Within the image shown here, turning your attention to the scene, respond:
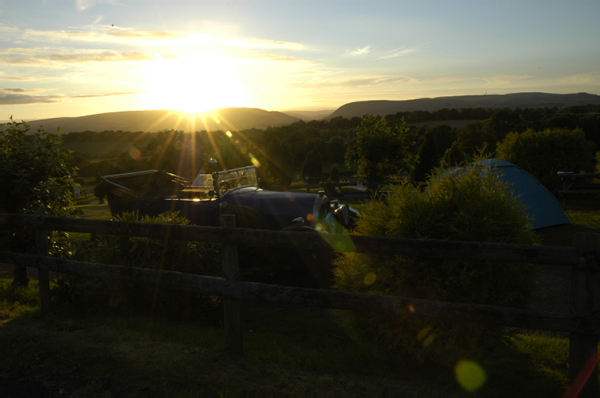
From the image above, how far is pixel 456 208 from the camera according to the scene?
3.51 meters

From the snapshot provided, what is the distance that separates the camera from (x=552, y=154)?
1864cm

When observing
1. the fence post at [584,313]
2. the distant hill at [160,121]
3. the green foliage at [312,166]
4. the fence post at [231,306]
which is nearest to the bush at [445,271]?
the fence post at [584,313]

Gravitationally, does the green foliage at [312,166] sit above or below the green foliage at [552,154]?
below

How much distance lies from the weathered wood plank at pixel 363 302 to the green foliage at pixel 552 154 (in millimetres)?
18546

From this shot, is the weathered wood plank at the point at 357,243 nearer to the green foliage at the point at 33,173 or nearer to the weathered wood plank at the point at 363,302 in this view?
the weathered wood plank at the point at 363,302

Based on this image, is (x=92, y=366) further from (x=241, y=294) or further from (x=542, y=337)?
(x=542, y=337)

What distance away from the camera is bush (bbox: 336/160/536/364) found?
Answer: 3254 mm

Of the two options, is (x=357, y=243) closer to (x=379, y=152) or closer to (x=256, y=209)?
(x=256, y=209)

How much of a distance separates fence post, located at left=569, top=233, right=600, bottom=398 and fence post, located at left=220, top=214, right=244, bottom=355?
2.61 m

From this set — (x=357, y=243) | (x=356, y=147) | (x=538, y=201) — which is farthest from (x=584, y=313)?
(x=356, y=147)

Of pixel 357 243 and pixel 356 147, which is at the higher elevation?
pixel 356 147

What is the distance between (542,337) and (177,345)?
13.3ft

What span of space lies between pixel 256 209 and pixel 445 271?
14.3ft

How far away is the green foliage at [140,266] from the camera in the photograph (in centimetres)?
454
